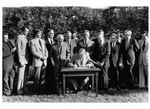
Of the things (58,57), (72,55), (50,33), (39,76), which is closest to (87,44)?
(72,55)

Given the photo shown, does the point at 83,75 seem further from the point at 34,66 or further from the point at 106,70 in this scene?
the point at 34,66

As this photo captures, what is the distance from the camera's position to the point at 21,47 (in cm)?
905

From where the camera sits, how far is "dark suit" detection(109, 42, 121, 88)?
30.1 feet

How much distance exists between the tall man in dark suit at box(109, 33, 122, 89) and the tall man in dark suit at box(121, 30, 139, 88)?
0.19 m

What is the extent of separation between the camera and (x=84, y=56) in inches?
347

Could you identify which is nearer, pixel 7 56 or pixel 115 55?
pixel 7 56

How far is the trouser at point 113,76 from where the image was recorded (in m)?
9.22

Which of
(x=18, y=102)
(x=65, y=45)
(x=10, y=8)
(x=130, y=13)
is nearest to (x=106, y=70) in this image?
(x=65, y=45)

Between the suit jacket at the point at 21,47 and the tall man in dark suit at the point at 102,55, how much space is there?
226cm

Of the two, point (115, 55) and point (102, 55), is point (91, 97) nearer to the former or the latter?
point (102, 55)

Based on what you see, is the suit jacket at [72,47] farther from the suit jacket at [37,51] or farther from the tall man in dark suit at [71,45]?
the suit jacket at [37,51]

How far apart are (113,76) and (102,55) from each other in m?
0.80

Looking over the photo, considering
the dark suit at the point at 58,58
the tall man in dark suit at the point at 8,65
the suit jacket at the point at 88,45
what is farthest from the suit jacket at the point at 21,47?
the suit jacket at the point at 88,45

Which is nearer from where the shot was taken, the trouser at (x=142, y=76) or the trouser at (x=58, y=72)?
the trouser at (x=58, y=72)
